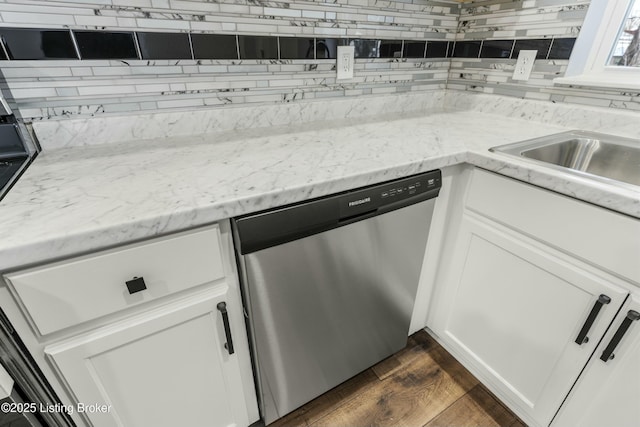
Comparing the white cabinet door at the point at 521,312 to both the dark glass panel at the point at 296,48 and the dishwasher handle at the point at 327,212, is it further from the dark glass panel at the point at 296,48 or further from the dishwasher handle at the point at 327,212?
the dark glass panel at the point at 296,48

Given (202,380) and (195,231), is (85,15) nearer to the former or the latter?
(195,231)

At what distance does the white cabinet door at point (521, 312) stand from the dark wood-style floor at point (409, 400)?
0.07 metres

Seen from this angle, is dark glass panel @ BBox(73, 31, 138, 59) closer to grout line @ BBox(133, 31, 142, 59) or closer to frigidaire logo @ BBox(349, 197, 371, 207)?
grout line @ BBox(133, 31, 142, 59)

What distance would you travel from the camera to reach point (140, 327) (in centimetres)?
69

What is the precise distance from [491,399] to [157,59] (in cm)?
169

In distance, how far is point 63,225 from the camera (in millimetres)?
564

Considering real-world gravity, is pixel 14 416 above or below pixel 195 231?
below

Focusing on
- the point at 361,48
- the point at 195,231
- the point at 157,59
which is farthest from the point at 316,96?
the point at 195,231

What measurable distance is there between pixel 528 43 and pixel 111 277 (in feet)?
5.60

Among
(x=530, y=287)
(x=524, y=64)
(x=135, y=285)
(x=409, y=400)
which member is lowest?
(x=409, y=400)

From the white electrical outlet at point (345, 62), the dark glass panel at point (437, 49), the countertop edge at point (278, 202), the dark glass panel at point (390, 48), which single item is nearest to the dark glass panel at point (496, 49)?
the dark glass panel at point (437, 49)

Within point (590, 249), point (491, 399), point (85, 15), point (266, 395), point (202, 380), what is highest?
point (85, 15)

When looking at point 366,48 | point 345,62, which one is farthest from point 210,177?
point 366,48

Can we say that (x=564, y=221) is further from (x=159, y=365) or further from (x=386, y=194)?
(x=159, y=365)
